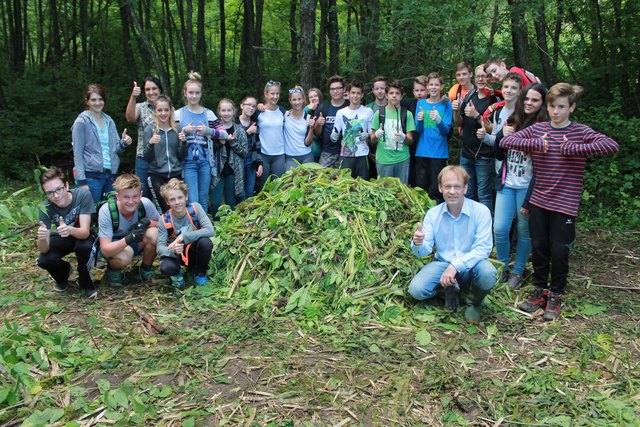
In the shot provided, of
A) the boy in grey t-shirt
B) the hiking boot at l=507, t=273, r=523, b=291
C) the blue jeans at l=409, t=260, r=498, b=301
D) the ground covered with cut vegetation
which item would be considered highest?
the boy in grey t-shirt

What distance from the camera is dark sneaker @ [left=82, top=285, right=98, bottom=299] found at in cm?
464

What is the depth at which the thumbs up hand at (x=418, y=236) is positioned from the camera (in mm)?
3998

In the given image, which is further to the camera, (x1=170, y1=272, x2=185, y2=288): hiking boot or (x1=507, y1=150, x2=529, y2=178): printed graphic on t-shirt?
(x1=170, y1=272, x2=185, y2=288): hiking boot

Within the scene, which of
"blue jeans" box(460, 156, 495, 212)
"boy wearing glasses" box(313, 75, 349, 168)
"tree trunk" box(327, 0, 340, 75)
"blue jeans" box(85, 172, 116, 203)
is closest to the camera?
"blue jeans" box(460, 156, 495, 212)

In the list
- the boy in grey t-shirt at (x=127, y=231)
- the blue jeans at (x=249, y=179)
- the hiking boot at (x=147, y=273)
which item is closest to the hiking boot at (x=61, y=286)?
the boy in grey t-shirt at (x=127, y=231)

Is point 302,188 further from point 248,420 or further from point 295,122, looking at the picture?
point 248,420

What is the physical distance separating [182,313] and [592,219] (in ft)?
19.7

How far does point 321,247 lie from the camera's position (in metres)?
4.64

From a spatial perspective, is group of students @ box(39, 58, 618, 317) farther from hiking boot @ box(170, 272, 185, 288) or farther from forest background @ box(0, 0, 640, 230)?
forest background @ box(0, 0, 640, 230)

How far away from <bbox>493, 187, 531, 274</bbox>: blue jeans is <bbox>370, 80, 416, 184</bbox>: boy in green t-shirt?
1470 millimetres

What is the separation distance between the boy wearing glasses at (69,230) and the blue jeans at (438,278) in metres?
2.94

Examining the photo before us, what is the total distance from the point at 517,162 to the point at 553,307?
1.35 m

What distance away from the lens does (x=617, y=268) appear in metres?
5.40

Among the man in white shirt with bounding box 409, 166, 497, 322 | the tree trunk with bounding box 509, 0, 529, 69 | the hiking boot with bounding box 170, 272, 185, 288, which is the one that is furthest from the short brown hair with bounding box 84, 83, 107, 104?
the tree trunk with bounding box 509, 0, 529, 69
